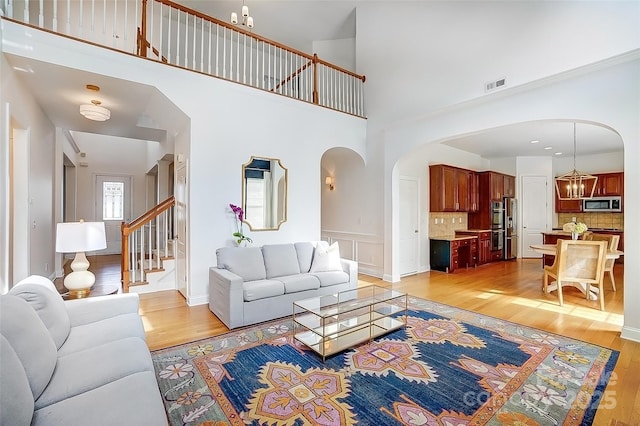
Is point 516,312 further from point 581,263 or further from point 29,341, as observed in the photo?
point 29,341

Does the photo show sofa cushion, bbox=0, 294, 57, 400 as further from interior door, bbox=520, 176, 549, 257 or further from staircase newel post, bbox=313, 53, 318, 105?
interior door, bbox=520, 176, 549, 257

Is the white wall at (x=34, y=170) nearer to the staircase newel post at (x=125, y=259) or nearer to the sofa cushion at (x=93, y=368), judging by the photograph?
the staircase newel post at (x=125, y=259)

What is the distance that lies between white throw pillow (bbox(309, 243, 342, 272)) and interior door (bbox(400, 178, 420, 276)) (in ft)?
7.39

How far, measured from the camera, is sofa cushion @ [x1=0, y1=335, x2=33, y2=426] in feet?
3.46

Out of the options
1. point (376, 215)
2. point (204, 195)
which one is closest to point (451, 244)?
point (376, 215)

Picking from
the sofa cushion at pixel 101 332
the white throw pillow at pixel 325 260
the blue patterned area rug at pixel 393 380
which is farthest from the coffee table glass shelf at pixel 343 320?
the sofa cushion at pixel 101 332

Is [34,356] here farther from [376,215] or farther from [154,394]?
[376,215]

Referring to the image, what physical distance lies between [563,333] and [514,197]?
6.31 meters

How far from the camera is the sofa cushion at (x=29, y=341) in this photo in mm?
1351

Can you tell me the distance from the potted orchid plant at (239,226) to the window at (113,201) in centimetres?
653

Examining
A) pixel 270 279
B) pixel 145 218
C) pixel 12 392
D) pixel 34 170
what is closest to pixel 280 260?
pixel 270 279

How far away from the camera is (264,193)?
479 cm

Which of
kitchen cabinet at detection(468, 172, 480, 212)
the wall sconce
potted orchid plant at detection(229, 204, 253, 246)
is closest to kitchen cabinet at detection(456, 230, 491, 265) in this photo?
kitchen cabinet at detection(468, 172, 480, 212)

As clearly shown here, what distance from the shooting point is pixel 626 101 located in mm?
3156
